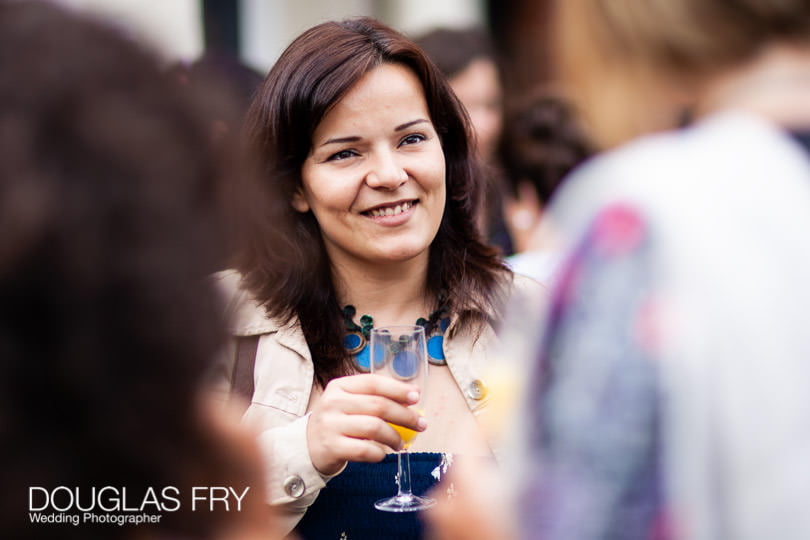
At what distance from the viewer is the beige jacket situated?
2242 mm

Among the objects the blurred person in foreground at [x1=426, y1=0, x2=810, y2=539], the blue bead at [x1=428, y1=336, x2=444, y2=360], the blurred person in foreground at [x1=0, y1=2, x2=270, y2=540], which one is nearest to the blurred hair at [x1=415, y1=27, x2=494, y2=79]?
the blue bead at [x1=428, y1=336, x2=444, y2=360]

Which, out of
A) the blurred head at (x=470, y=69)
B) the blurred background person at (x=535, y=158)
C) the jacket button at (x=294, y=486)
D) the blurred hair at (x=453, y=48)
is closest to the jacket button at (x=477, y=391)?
the jacket button at (x=294, y=486)

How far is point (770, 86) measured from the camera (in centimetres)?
117

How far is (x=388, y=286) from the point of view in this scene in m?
2.73

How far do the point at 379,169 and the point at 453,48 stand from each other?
2740 mm

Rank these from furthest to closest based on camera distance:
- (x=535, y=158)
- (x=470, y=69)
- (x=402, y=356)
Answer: (x=470, y=69) → (x=535, y=158) → (x=402, y=356)

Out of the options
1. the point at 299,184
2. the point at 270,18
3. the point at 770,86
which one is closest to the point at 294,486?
the point at 299,184

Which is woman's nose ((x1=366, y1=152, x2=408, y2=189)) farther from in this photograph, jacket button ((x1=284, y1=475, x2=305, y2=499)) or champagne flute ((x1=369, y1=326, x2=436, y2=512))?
jacket button ((x1=284, y1=475, x2=305, y2=499))

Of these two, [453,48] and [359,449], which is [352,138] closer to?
[359,449]

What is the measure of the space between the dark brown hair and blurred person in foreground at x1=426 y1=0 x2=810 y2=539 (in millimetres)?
1503

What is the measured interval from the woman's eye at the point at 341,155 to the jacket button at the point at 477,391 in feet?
2.46

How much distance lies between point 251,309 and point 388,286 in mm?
413

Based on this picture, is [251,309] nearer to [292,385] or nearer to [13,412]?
[292,385]

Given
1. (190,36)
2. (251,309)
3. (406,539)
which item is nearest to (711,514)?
(406,539)
